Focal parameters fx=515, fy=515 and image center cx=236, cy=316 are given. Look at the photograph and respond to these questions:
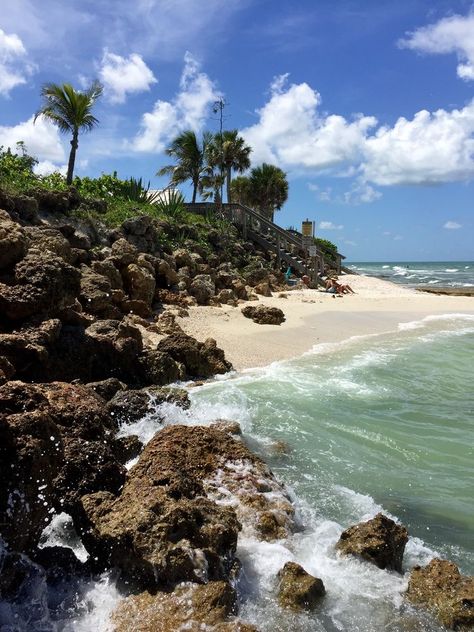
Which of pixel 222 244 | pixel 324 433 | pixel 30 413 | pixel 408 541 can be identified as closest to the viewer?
pixel 30 413

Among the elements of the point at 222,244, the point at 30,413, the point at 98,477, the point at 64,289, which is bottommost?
A: the point at 98,477

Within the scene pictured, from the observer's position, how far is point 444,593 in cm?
371

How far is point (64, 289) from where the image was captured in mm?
8055

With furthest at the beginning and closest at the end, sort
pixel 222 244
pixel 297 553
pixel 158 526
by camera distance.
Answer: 1. pixel 222 244
2. pixel 297 553
3. pixel 158 526

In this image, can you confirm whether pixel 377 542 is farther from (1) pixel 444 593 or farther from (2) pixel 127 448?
(2) pixel 127 448

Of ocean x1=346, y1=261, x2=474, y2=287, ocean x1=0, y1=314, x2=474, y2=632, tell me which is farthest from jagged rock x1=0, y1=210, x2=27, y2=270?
ocean x1=346, y1=261, x2=474, y2=287

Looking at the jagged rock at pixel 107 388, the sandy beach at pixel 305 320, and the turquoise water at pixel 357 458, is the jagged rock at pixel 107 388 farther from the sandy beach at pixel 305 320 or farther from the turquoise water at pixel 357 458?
the sandy beach at pixel 305 320

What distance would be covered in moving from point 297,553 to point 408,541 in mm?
1078

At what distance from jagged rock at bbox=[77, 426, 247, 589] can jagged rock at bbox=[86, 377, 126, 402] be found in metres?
3.02

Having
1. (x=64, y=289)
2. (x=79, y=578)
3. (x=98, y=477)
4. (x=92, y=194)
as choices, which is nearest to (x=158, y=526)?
(x=79, y=578)

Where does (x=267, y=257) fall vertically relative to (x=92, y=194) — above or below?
below

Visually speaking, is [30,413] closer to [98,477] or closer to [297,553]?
[98,477]

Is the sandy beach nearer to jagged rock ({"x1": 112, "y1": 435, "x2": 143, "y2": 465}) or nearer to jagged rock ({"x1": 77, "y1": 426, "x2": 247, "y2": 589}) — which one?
jagged rock ({"x1": 112, "y1": 435, "x2": 143, "y2": 465})

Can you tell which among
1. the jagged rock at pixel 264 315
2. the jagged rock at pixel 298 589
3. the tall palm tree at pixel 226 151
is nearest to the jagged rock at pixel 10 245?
the jagged rock at pixel 298 589
